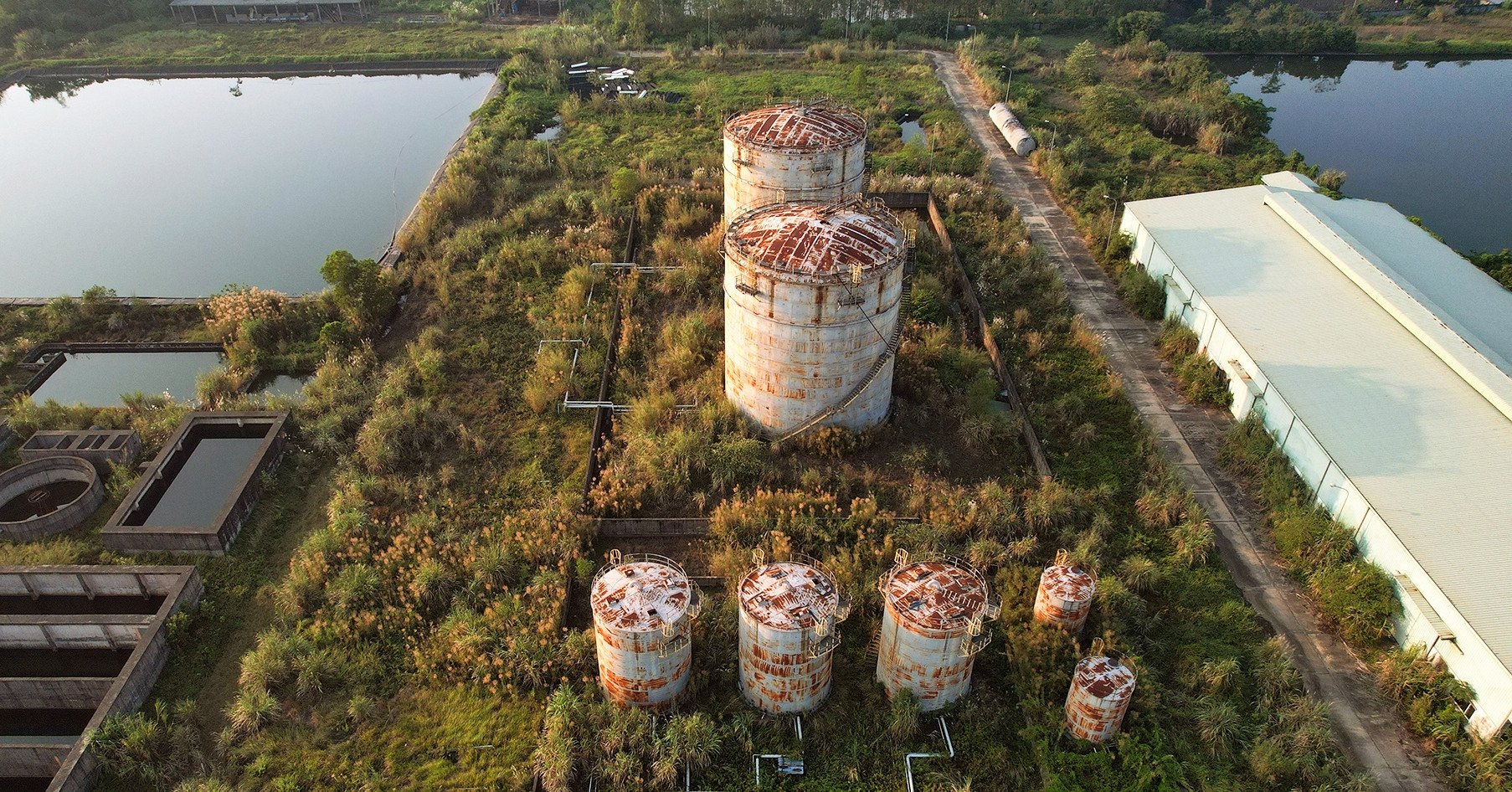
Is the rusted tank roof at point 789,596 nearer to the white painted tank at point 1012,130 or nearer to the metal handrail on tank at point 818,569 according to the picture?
the metal handrail on tank at point 818,569

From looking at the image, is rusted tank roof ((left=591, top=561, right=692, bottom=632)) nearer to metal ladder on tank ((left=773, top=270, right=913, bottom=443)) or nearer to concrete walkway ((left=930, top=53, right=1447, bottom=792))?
metal ladder on tank ((left=773, top=270, right=913, bottom=443))

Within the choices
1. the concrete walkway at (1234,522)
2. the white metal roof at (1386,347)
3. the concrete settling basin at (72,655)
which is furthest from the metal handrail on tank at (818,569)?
the concrete settling basin at (72,655)

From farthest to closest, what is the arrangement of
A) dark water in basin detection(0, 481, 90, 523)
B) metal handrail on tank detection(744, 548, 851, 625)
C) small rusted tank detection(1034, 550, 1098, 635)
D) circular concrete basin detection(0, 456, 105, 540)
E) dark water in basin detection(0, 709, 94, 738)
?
1. dark water in basin detection(0, 481, 90, 523)
2. circular concrete basin detection(0, 456, 105, 540)
3. dark water in basin detection(0, 709, 94, 738)
4. small rusted tank detection(1034, 550, 1098, 635)
5. metal handrail on tank detection(744, 548, 851, 625)

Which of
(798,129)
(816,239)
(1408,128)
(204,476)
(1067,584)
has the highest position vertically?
(798,129)

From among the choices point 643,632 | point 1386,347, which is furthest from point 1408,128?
point 643,632

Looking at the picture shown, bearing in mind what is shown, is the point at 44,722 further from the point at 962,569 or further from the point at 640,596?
the point at 962,569

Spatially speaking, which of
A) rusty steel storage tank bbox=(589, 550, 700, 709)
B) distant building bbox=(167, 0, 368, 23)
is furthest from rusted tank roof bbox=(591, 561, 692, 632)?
distant building bbox=(167, 0, 368, 23)
